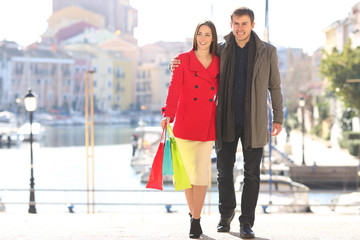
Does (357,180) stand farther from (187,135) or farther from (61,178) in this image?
(187,135)

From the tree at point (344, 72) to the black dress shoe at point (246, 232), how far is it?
14.1 metres

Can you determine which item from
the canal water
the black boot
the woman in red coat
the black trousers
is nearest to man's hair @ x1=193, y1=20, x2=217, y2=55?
the woman in red coat

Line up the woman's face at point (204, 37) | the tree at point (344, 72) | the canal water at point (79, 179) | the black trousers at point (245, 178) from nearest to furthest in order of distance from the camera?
1. the woman's face at point (204, 37)
2. the black trousers at point (245, 178)
3. the canal water at point (79, 179)
4. the tree at point (344, 72)

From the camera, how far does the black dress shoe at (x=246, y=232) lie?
2.46m

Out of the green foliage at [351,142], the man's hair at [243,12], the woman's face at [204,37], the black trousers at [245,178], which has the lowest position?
the green foliage at [351,142]

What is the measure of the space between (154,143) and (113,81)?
29588 millimetres

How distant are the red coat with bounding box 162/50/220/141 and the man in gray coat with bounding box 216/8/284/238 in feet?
0.12

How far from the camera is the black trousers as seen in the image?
8.16 feet

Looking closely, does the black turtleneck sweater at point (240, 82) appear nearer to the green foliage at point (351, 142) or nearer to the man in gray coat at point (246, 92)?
the man in gray coat at point (246, 92)

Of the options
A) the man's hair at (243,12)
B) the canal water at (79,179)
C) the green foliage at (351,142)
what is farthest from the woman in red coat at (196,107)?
the green foliage at (351,142)

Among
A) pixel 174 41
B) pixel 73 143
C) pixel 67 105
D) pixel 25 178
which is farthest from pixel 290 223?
pixel 174 41

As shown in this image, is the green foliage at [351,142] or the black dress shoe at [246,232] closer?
the black dress shoe at [246,232]

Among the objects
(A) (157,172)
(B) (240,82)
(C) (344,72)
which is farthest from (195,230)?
(C) (344,72)

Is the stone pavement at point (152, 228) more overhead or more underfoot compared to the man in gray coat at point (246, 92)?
more underfoot
